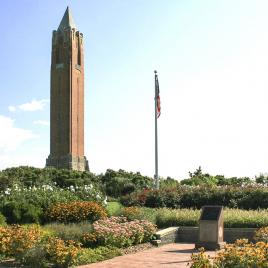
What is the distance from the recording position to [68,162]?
6225cm

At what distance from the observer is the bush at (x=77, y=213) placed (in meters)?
15.7

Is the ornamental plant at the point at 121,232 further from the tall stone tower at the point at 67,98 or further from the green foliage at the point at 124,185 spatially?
the tall stone tower at the point at 67,98

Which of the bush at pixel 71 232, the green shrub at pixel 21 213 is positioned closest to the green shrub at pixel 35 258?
the bush at pixel 71 232

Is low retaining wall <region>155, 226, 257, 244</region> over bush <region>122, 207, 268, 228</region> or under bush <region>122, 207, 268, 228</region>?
under

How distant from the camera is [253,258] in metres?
7.07

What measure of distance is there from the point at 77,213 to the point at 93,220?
537 mm

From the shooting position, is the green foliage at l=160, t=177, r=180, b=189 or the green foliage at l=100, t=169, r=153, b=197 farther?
the green foliage at l=100, t=169, r=153, b=197

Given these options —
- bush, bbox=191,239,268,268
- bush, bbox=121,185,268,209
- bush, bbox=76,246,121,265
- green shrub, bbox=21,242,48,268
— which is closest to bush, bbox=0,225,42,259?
green shrub, bbox=21,242,48,268

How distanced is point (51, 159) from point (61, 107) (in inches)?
268

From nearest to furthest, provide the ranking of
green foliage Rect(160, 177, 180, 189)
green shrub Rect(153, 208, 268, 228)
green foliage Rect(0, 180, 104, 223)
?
1. green shrub Rect(153, 208, 268, 228)
2. green foliage Rect(0, 180, 104, 223)
3. green foliage Rect(160, 177, 180, 189)

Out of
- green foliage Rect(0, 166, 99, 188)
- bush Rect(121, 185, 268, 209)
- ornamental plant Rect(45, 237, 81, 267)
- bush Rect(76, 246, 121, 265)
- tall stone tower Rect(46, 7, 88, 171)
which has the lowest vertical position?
bush Rect(76, 246, 121, 265)

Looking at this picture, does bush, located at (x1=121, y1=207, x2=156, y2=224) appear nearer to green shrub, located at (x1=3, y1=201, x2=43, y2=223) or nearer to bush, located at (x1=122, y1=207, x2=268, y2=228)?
bush, located at (x1=122, y1=207, x2=268, y2=228)

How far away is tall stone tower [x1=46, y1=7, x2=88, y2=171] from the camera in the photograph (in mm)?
63719

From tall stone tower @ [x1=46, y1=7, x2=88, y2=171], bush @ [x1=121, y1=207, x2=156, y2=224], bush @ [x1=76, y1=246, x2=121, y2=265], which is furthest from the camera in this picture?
tall stone tower @ [x1=46, y1=7, x2=88, y2=171]
